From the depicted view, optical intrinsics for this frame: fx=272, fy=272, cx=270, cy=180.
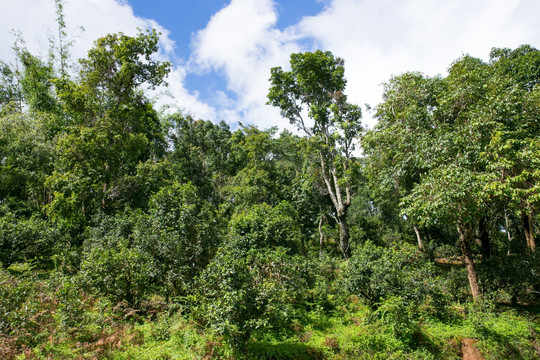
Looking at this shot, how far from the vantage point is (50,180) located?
14.1 meters

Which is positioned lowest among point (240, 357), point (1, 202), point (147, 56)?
point (240, 357)

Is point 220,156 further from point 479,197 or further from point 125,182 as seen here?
point 479,197

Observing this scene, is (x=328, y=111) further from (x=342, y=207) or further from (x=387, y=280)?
(x=387, y=280)

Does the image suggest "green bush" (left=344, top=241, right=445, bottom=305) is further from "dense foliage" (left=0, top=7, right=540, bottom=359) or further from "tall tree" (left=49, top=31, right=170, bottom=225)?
"tall tree" (left=49, top=31, right=170, bottom=225)

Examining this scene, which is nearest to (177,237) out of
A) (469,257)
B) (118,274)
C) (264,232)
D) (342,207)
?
(118,274)

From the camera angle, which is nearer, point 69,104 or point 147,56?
point 69,104

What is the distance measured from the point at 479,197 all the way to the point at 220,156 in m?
23.6

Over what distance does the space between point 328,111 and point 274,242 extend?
10.6 m

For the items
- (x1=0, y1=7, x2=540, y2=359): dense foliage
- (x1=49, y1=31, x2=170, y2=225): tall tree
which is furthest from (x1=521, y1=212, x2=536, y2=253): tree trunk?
(x1=49, y1=31, x2=170, y2=225): tall tree

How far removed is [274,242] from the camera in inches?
366

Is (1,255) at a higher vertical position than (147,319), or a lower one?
higher

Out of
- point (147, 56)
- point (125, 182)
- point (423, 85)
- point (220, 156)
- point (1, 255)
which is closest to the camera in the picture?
point (1, 255)

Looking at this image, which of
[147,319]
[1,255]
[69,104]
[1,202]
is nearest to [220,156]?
[69,104]

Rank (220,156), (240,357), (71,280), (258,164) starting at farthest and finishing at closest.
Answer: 1. (220,156)
2. (258,164)
3. (71,280)
4. (240,357)
